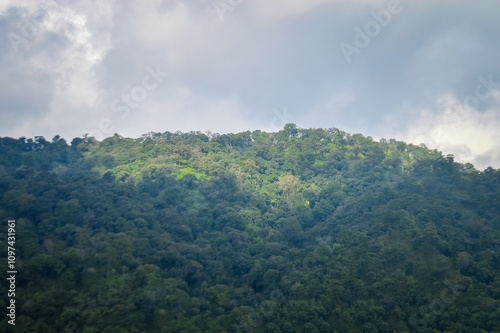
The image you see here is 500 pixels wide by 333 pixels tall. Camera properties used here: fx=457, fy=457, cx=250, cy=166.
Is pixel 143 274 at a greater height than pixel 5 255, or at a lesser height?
lesser

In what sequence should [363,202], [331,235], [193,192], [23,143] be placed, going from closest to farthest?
[331,235] < [363,202] < [193,192] < [23,143]

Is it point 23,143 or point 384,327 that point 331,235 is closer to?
point 384,327

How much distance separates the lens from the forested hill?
28.0 meters

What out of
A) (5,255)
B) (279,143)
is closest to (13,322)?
(5,255)

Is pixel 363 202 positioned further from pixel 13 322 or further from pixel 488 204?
pixel 13 322

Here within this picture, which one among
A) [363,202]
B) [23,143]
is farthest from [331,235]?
[23,143]

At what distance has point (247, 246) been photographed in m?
38.2

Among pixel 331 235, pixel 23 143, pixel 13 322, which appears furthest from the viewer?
pixel 23 143

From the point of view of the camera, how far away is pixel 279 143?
63.9 m

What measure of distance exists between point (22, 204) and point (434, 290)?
30.3 m

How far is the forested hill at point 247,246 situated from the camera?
91.9 feet

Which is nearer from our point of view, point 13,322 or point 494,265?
point 13,322

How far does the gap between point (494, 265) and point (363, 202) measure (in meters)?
13.4

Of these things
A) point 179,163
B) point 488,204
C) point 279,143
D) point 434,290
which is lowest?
point 434,290
